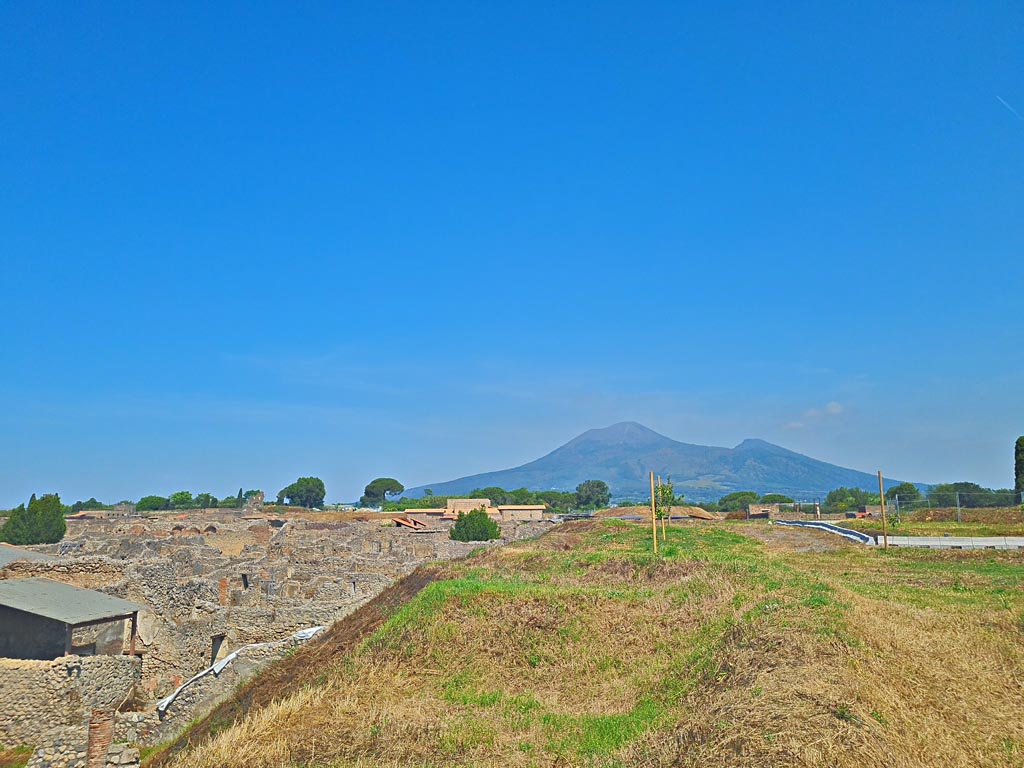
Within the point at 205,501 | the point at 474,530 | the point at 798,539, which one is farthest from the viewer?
the point at 205,501

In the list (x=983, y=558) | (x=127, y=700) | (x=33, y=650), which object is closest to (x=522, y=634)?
(x=127, y=700)

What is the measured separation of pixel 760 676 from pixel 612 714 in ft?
7.11

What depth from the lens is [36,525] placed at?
51094mm

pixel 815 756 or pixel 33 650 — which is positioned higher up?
pixel 815 756

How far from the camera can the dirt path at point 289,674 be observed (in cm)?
1126

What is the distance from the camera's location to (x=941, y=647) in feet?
34.9

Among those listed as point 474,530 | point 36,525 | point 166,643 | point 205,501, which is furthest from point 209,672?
point 205,501

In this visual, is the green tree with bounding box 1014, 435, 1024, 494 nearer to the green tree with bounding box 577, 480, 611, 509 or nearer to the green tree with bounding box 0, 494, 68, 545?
the green tree with bounding box 0, 494, 68, 545

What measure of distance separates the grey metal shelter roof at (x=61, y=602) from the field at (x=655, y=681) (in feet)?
18.3

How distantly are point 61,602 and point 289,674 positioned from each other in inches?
305

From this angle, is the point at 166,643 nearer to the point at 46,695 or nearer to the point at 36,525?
the point at 46,695

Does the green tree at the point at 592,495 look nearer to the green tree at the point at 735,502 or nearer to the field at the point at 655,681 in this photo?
the green tree at the point at 735,502

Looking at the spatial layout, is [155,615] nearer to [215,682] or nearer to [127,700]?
[127,700]

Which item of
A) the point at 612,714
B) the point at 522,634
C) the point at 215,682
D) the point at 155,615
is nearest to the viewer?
the point at 612,714
